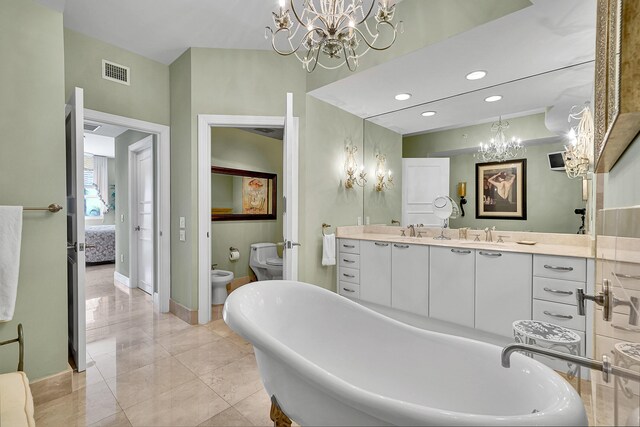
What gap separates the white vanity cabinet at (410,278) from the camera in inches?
105

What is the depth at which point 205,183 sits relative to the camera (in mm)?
2883

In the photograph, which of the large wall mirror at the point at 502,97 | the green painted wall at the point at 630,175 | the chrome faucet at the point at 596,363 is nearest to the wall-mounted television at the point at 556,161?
the large wall mirror at the point at 502,97

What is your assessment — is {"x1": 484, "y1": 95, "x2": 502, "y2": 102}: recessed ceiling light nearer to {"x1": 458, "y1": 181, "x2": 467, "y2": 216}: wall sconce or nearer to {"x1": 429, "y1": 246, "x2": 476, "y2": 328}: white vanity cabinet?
{"x1": 458, "y1": 181, "x2": 467, "y2": 216}: wall sconce

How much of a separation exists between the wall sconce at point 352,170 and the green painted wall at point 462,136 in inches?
21.5

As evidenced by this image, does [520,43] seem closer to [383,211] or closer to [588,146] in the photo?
[588,146]

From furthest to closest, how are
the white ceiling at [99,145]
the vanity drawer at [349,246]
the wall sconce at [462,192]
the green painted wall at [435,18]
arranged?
the white ceiling at [99,145]
the vanity drawer at [349,246]
the wall sconce at [462,192]
the green painted wall at [435,18]

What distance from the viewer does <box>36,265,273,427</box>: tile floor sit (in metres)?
1.61

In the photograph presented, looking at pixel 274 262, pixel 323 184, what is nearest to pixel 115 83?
pixel 323 184

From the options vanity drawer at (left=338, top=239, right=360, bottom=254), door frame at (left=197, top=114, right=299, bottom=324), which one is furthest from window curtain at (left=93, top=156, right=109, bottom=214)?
vanity drawer at (left=338, top=239, right=360, bottom=254)

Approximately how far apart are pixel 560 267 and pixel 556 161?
0.88 metres

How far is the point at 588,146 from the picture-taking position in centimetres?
213

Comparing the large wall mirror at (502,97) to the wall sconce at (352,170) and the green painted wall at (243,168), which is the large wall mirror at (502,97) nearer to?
the wall sconce at (352,170)

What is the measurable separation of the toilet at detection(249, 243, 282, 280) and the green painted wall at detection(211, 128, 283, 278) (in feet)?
0.54

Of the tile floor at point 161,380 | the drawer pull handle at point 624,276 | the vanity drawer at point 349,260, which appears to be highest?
the drawer pull handle at point 624,276
